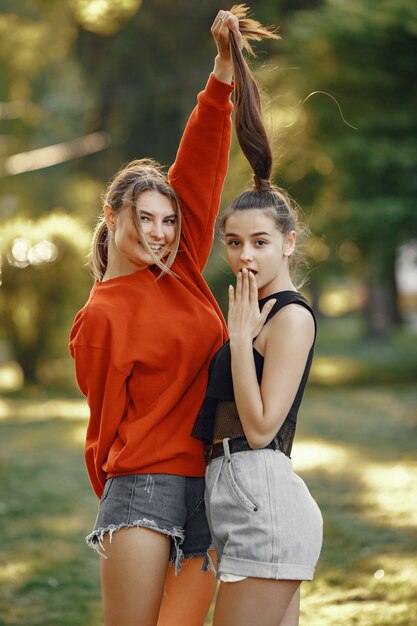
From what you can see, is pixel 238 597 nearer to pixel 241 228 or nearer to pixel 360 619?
pixel 241 228

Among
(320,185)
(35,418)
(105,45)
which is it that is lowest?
(35,418)

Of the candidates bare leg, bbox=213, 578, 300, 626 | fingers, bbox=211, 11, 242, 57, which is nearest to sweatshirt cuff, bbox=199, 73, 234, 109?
fingers, bbox=211, 11, 242, 57

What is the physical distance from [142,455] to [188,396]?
22 cm

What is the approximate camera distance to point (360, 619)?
4.62 metres

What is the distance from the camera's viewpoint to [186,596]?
9.17 ft

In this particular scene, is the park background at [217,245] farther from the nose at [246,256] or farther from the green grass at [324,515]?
the nose at [246,256]

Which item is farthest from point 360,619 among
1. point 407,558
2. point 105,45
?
point 105,45

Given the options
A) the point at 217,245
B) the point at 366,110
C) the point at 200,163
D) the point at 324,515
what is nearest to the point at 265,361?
the point at 200,163

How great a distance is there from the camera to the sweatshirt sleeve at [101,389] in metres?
2.62

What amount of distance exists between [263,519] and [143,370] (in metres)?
0.56

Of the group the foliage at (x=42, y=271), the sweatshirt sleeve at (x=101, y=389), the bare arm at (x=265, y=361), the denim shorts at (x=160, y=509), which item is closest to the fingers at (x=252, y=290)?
the bare arm at (x=265, y=361)

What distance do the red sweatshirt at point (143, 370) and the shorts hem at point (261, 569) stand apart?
1.10 feet

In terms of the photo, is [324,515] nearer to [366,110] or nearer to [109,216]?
[109,216]

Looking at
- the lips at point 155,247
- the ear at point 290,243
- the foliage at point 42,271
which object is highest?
the foliage at point 42,271
